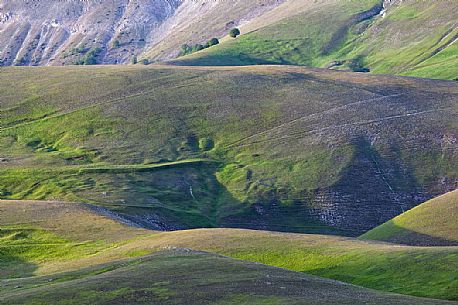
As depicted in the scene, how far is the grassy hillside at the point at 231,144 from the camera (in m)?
130

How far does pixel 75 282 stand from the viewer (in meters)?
51.6

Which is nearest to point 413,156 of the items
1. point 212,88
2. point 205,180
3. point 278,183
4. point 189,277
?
point 278,183

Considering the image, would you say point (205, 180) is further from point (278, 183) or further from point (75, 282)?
point (75, 282)

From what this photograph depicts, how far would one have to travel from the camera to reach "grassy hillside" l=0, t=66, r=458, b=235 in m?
130

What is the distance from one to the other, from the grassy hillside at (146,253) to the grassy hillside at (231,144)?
2429cm

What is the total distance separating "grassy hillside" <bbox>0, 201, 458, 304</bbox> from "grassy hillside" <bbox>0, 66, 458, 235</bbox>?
24.3 metres

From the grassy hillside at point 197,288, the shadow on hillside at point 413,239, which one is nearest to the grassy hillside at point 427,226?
the shadow on hillside at point 413,239

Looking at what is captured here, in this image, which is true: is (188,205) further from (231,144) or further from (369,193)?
(369,193)

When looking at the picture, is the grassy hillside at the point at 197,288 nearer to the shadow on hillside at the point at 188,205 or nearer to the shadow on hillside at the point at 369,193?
the shadow on hillside at the point at 188,205

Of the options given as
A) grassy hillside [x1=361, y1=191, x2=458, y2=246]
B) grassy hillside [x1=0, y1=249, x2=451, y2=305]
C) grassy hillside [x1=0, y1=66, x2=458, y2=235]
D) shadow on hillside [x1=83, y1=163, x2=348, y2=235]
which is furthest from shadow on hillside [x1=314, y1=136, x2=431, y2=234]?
grassy hillside [x1=0, y1=249, x2=451, y2=305]

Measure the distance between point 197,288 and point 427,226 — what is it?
163ft

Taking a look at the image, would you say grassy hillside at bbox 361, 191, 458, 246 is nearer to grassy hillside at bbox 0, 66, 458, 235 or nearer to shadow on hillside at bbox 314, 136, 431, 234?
shadow on hillside at bbox 314, 136, 431, 234

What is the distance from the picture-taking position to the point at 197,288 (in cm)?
4781

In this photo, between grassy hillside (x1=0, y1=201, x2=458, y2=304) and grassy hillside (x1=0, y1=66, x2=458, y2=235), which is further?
grassy hillside (x1=0, y1=66, x2=458, y2=235)
